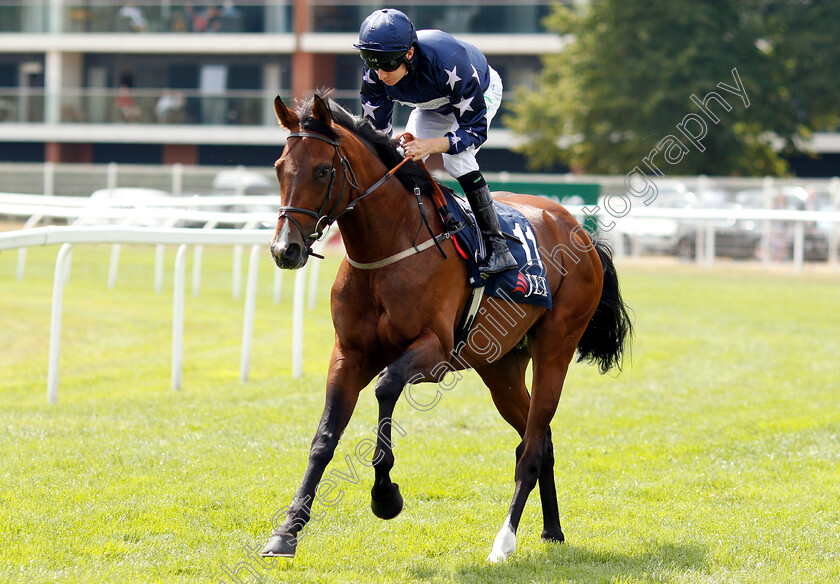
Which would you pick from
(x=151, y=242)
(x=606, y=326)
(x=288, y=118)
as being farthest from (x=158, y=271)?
(x=288, y=118)

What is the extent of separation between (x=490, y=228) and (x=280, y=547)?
178cm

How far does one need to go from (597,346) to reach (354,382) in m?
1.96

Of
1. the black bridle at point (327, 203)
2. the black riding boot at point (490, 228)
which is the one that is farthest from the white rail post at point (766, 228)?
the black bridle at point (327, 203)

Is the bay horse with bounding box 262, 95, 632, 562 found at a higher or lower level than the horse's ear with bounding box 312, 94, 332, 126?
lower

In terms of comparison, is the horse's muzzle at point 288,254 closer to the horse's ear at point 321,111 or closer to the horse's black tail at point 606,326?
the horse's ear at point 321,111

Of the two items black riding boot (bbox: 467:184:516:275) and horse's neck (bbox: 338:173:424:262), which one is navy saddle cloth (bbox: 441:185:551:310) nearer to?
black riding boot (bbox: 467:184:516:275)

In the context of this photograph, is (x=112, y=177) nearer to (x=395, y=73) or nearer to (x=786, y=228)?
(x=786, y=228)

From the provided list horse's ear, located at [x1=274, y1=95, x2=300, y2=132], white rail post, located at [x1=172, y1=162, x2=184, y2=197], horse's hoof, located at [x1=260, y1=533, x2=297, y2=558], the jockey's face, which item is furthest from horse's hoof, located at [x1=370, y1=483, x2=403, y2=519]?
white rail post, located at [x1=172, y1=162, x2=184, y2=197]

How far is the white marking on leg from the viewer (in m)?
4.28

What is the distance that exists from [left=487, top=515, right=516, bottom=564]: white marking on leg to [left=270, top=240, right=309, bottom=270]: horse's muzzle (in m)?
1.49

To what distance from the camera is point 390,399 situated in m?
4.07

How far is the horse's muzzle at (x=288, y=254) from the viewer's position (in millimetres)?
3734

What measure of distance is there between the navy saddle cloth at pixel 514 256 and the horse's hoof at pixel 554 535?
107 cm

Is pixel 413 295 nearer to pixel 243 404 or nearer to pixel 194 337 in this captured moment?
pixel 243 404
